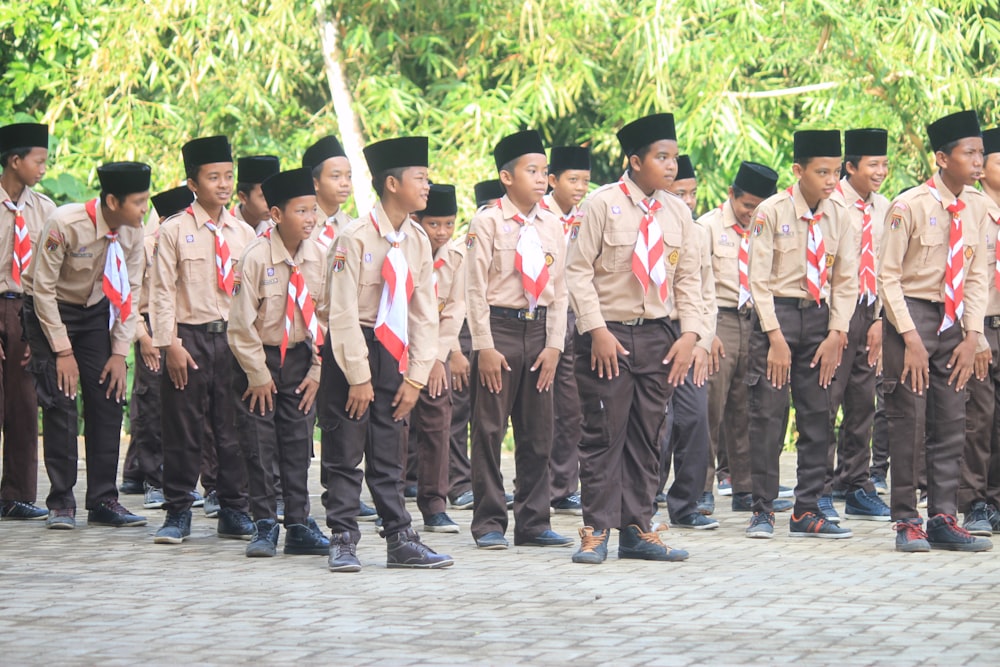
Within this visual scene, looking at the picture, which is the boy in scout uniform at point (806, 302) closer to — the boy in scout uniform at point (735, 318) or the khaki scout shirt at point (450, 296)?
the boy in scout uniform at point (735, 318)

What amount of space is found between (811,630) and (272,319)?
136 inches

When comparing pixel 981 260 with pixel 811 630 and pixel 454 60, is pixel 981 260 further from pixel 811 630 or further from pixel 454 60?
pixel 454 60

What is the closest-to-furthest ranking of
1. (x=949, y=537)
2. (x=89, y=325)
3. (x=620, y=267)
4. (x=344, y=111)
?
(x=620, y=267)
(x=949, y=537)
(x=89, y=325)
(x=344, y=111)

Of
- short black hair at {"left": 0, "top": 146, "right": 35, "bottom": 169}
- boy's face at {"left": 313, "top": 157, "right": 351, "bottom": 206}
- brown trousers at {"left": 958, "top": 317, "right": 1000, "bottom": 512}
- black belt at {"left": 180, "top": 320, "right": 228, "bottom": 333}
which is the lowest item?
brown trousers at {"left": 958, "top": 317, "right": 1000, "bottom": 512}

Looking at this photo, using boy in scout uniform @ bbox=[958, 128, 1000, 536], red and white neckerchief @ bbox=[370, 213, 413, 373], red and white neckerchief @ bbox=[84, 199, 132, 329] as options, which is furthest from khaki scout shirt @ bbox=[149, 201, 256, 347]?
boy in scout uniform @ bbox=[958, 128, 1000, 536]

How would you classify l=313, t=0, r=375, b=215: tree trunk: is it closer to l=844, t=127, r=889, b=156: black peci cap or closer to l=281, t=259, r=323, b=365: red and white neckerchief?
l=844, t=127, r=889, b=156: black peci cap

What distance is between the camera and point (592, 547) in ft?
27.9

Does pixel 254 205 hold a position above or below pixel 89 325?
above

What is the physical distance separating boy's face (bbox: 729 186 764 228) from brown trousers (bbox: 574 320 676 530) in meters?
2.95

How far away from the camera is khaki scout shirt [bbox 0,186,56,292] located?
10.1 m

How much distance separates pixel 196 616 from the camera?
691 cm

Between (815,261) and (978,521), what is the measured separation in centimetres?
184

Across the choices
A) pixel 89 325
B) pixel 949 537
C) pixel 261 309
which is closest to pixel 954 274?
pixel 949 537

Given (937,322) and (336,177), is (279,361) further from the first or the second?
(937,322)
